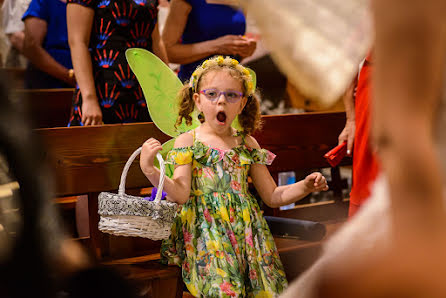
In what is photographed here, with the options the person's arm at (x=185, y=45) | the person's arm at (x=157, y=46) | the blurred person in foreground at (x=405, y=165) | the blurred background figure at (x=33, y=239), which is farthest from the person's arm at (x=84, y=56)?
the blurred person in foreground at (x=405, y=165)

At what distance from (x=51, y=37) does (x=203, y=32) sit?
1.10 metres

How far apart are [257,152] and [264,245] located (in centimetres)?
32

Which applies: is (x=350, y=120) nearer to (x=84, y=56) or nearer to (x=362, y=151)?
(x=362, y=151)

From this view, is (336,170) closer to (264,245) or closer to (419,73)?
(264,245)

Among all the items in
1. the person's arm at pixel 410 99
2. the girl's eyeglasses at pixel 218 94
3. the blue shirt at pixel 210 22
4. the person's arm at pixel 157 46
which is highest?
the blue shirt at pixel 210 22

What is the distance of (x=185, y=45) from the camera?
2330 mm

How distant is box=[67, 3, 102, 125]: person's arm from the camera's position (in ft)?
6.18

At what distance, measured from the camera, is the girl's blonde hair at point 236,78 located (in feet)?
5.78

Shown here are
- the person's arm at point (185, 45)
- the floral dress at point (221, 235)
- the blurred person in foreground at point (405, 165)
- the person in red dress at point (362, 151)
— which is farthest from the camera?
the person's arm at point (185, 45)

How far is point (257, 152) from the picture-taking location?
70.4 inches

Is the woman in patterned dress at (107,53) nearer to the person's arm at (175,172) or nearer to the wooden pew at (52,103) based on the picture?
the person's arm at (175,172)

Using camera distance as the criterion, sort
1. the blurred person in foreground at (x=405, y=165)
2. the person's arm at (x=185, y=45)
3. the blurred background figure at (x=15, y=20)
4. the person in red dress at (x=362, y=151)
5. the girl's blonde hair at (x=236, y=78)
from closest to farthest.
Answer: the blurred person in foreground at (x=405, y=165) < the person in red dress at (x=362, y=151) < the girl's blonde hair at (x=236, y=78) < the person's arm at (x=185, y=45) < the blurred background figure at (x=15, y=20)

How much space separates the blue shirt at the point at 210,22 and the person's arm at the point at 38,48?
95cm

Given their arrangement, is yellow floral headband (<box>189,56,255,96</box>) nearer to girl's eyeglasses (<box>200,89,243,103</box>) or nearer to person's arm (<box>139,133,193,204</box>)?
girl's eyeglasses (<box>200,89,243,103</box>)
